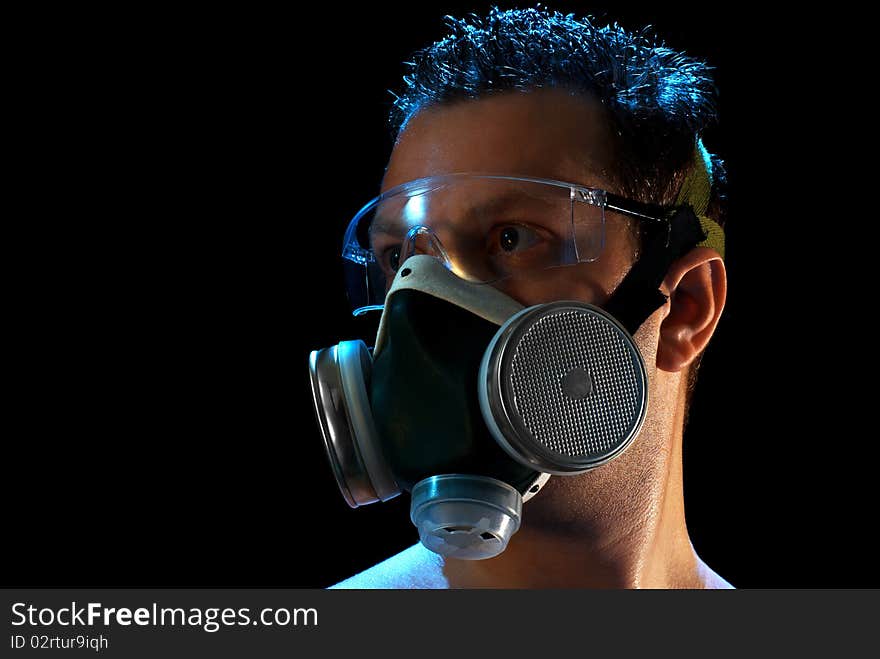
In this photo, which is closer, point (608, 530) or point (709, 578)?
point (608, 530)

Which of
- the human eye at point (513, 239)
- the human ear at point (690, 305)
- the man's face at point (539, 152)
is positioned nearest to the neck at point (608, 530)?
the human ear at point (690, 305)

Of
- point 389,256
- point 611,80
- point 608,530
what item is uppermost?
point 611,80

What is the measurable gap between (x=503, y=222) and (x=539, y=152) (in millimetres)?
185

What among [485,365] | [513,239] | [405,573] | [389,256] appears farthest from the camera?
[405,573]

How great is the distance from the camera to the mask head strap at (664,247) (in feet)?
7.63

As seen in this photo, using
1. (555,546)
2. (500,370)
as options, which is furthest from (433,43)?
(555,546)

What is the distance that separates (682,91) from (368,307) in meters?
0.89

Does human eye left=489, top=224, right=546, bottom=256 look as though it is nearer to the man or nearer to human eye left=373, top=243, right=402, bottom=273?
the man

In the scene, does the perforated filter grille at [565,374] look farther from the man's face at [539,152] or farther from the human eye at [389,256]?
the human eye at [389,256]

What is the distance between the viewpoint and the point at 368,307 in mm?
2693

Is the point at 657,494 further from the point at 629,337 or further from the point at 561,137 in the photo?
the point at 561,137

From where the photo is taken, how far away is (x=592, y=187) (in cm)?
238

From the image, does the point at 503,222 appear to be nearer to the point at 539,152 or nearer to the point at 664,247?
the point at 539,152

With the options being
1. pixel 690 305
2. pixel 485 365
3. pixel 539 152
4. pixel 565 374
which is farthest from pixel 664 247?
pixel 485 365
